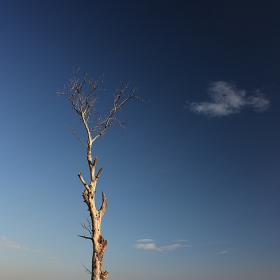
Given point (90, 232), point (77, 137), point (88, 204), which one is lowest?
Result: point (90, 232)

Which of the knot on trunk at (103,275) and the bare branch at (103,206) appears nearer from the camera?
the knot on trunk at (103,275)

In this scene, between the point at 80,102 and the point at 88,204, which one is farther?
the point at 80,102

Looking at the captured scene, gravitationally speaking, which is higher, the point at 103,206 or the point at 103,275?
the point at 103,206

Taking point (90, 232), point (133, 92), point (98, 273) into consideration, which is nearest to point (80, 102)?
point (133, 92)

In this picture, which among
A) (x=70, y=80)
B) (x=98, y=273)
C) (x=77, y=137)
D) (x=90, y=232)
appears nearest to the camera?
(x=98, y=273)

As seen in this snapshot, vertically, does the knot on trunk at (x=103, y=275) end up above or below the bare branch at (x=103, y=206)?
below

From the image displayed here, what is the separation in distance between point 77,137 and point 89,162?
1.91m

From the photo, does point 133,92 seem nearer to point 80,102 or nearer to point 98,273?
point 80,102

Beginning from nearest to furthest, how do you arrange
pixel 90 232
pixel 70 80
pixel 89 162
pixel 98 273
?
1. pixel 98 273
2. pixel 90 232
3. pixel 89 162
4. pixel 70 80

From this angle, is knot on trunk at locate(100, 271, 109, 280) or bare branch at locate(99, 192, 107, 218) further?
bare branch at locate(99, 192, 107, 218)

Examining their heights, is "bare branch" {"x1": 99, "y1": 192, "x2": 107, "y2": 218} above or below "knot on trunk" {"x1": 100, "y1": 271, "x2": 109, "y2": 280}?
above

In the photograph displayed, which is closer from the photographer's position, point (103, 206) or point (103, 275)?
point (103, 275)

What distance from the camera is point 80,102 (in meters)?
16.1

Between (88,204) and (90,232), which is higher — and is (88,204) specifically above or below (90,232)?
above
